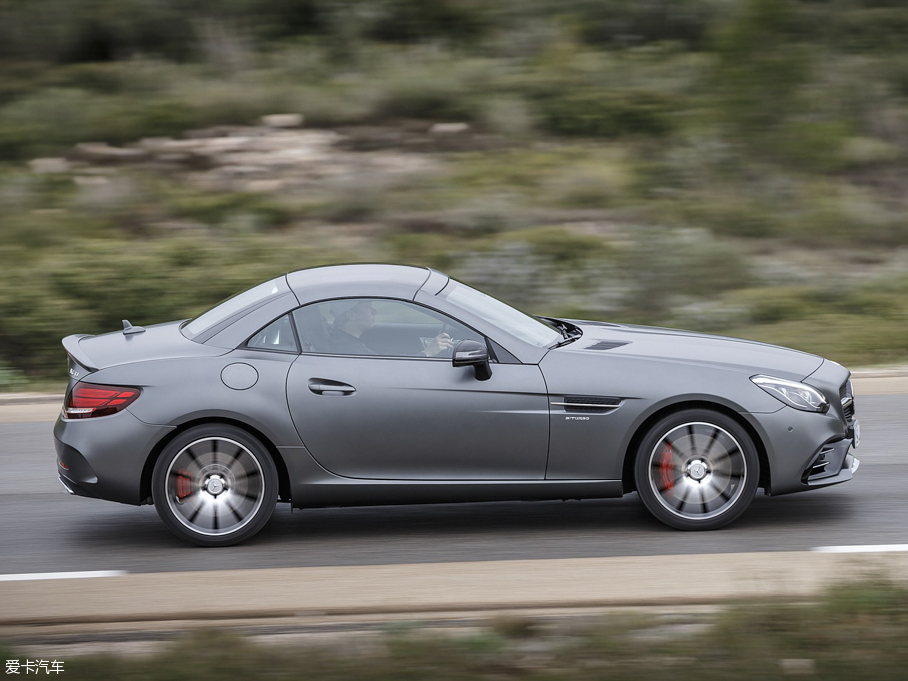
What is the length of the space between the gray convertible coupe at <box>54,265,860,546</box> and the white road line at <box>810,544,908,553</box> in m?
0.38

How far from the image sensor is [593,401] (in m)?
5.81

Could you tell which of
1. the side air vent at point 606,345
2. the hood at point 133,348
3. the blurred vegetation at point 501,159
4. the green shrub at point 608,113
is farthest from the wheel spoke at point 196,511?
the green shrub at point 608,113

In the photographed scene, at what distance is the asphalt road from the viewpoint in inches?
227

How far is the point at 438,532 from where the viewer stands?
20.4 ft

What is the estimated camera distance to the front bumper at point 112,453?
5.84 metres

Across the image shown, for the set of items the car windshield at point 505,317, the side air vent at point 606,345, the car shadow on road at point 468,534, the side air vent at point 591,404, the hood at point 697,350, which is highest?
the car windshield at point 505,317

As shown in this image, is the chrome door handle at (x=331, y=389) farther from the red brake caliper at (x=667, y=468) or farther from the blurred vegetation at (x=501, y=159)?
the blurred vegetation at (x=501, y=159)

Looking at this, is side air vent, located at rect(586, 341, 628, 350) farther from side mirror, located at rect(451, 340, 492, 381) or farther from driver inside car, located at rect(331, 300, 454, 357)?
driver inside car, located at rect(331, 300, 454, 357)

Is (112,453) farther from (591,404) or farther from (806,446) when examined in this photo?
(806,446)

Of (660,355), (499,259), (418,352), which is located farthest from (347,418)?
(499,259)

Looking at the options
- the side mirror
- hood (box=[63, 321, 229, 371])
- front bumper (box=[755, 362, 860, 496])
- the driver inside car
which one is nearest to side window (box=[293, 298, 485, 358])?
the driver inside car

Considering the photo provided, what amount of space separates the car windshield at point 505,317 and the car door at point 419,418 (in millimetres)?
353

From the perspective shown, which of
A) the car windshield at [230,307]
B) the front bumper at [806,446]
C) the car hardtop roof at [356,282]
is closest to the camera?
the front bumper at [806,446]

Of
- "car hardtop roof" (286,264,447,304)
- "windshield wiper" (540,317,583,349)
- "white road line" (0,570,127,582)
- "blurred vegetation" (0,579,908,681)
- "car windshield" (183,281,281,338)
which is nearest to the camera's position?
"blurred vegetation" (0,579,908,681)
